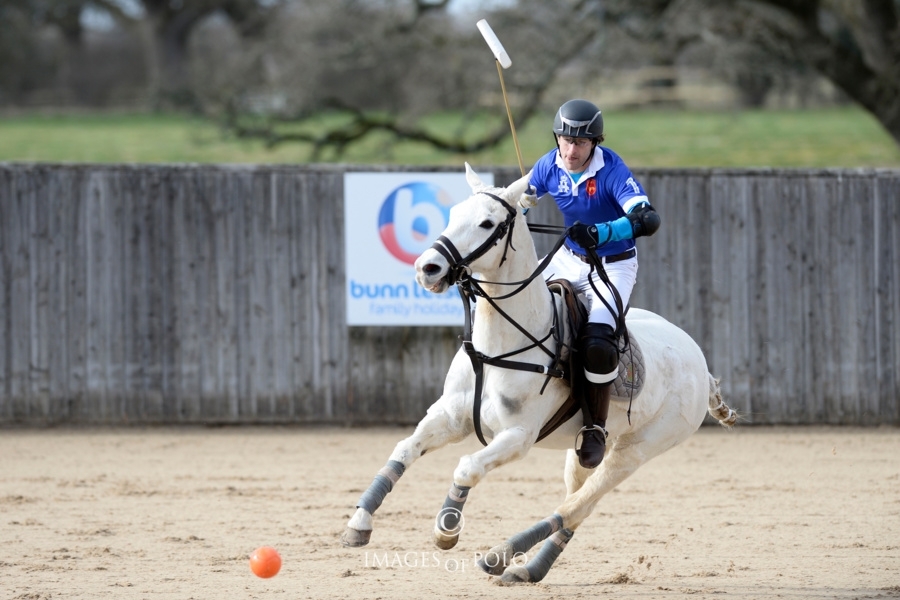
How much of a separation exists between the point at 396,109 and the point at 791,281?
1361cm

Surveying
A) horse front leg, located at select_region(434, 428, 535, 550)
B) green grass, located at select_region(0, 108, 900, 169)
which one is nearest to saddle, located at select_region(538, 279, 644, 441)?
horse front leg, located at select_region(434, 428, 535, 550)

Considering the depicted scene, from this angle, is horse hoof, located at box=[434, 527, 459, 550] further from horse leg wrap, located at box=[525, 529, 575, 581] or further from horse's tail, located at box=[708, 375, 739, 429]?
horse's tail, located at box=[708, 375, 739, 429]

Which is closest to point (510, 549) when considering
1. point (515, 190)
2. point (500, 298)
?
point (500, 298)

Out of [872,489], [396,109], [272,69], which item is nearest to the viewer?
[872,489]

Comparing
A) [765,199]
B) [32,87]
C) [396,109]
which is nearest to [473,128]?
[396,109]

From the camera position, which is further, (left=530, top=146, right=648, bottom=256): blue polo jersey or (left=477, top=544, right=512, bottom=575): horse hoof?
(left=477, top=544, right=512, bottom=575): horse hoof

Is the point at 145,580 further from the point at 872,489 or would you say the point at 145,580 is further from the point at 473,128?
the point at 473,128

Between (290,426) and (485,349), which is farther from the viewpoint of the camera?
(290,426)

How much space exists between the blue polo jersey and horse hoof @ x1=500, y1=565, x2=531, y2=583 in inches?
89.3

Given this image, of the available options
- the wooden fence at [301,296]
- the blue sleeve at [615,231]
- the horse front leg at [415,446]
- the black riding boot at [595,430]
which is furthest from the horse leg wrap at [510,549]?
the wooden fence at [301,296]

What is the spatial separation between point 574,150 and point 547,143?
22580mm

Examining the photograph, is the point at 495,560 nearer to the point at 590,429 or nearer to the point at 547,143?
the point at 590,429

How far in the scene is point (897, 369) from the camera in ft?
40.1

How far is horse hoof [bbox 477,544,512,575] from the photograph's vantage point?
636 centimetres
